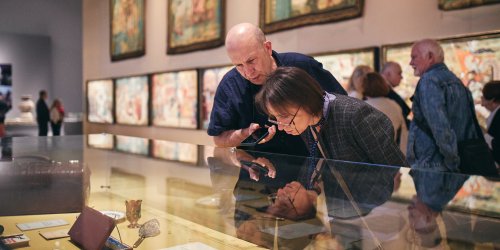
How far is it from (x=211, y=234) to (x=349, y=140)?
0.93m

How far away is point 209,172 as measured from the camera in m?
2.05

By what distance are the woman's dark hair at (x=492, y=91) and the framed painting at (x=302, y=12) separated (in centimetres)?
168

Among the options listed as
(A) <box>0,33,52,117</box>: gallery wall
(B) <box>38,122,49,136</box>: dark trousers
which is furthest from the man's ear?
(A) <box>0,33,52,117</box>: gallery wall

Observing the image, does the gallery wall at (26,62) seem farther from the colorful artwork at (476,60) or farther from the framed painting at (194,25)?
the colorful artwork at (476,60)

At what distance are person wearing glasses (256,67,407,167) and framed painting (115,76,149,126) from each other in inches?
308

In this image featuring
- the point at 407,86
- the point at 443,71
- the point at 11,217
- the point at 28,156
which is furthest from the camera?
the point at 407,86

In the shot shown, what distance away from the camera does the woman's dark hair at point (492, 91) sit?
407 centimetres

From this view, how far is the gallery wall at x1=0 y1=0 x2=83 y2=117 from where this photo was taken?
1616 centimetres

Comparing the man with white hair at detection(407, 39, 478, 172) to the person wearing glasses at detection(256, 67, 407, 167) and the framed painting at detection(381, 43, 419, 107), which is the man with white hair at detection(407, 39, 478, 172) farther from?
the person wearing glasses at detection(256, 67, 407, 167)

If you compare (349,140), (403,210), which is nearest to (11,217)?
(403,210)

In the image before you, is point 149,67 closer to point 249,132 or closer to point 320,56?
point 320,56

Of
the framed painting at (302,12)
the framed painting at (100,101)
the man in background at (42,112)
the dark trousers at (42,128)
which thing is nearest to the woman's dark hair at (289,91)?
the framed painting at (302,12)

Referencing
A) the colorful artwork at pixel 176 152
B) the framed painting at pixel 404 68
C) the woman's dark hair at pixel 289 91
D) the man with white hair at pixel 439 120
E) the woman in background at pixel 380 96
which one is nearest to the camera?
the woman's dark hair at pixel 289 91

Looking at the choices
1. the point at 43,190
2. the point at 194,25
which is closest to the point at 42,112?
the point at 194,25
